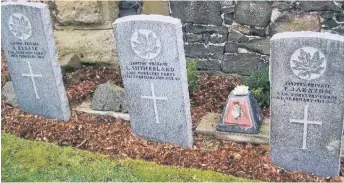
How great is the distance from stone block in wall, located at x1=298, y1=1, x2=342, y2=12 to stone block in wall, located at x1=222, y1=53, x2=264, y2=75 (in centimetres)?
85

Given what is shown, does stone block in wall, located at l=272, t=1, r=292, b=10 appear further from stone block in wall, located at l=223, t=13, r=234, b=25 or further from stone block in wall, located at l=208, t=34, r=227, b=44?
stone block in wall, located at l=208, t=34, r=227, b=44

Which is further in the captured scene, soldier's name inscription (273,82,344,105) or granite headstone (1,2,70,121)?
granite headstone (1,2,70,121)

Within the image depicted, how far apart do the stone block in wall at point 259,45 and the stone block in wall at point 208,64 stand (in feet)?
1.43

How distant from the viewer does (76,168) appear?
17.3 ft

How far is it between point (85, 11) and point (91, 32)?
31 centimetres

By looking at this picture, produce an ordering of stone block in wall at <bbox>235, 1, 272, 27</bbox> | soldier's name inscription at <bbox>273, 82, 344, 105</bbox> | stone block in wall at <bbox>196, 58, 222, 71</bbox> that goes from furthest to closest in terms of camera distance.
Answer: stone block in wall at <bbox>196, 58, 222, 71</bbox>, stone block in wall at <bbox>235, 1, 272, 27</bbox>, soldier's name inscription at <bbox>273, 82, 344, 105</bbox>

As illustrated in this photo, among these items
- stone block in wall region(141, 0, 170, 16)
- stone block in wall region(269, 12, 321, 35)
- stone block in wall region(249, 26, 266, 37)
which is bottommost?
stone block in wall region(249, 26, 266, 37)

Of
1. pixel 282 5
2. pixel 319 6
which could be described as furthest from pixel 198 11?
pixel 319 6

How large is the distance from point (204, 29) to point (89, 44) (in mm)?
1634

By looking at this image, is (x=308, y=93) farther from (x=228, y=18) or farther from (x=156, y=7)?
(x=156, y=7)

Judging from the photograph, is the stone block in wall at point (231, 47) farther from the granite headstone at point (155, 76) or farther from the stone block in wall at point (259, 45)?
the granite headstone at point (155, 76)

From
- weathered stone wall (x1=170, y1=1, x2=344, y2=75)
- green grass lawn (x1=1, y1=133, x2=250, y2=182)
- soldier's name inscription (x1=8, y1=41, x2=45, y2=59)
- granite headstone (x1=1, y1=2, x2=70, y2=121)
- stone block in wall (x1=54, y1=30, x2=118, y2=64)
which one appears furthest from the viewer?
stone block in wall (x1=54, y1=30, x2=118, y2=64)

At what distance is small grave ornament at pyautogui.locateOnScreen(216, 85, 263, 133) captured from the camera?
5.39 metres

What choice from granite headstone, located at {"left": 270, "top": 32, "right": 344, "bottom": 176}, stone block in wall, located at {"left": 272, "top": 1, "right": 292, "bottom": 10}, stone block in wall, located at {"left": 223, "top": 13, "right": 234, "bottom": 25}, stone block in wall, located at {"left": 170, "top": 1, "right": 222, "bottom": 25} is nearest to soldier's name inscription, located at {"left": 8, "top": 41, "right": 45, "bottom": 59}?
stone block in wall, located at {"left": 170, "top": 1, "right": 222, "bottom": 25}
